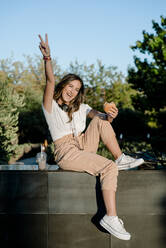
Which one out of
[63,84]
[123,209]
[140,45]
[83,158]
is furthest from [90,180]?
[140,45]

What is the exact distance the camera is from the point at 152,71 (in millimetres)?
10312

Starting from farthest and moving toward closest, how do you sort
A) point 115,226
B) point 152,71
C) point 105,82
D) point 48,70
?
1. point 105,82
2. point 152,71
3. point 48,70
4. point 115,226

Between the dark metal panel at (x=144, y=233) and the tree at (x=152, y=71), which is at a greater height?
the tree at (x=152, y=71)

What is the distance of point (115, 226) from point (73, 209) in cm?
41

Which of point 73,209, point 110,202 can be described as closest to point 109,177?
point 110,202

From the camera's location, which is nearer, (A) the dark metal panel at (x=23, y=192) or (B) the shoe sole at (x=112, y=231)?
(B) the shoe sole at (x=112, y=231)

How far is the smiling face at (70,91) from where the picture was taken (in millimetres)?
2649

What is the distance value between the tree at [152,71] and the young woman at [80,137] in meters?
7.91

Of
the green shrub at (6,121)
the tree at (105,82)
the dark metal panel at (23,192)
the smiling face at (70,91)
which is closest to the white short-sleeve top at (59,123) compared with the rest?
the smiling face at (70,91)

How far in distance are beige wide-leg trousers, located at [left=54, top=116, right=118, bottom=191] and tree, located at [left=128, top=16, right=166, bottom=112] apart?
8019mm

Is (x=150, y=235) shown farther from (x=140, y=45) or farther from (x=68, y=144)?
(x=140, y=45)

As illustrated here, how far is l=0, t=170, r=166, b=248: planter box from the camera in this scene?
232 cm

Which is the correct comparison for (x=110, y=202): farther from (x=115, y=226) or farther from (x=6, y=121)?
(x=6, y=121)

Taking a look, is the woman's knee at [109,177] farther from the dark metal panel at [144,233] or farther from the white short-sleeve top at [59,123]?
the white short-sleeve top at [59,123]
